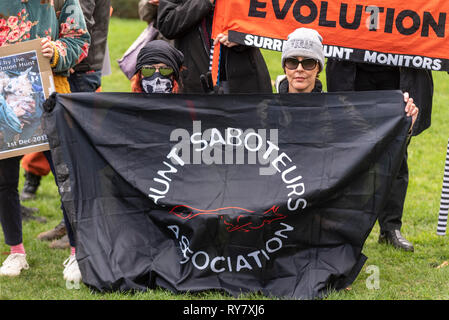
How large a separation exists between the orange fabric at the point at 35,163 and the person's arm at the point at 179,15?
2331 millimetres

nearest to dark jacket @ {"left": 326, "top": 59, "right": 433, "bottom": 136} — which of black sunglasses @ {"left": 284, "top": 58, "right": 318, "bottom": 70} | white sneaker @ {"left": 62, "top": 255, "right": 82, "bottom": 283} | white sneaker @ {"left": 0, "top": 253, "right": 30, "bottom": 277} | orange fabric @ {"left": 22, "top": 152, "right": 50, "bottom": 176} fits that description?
black sunglasses @ {"left": 284, "top": 58, "right": 318, "bottom": 70}

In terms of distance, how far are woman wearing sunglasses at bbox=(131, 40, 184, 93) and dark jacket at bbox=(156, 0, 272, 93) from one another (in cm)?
42

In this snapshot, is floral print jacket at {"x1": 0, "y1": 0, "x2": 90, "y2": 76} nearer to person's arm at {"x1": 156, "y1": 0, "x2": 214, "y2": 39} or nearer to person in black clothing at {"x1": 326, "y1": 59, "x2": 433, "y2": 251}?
person's arm at {"x1": 156, "y1": 0, "x2": 214, "y2": 39}

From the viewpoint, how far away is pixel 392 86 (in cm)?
527

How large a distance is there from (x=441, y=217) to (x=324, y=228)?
48.5 inches

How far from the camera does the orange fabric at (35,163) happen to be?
6.93 m

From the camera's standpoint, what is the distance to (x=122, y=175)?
441 cm

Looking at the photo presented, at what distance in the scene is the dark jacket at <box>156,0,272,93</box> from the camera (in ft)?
17.3

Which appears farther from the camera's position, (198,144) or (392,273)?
(392,273)

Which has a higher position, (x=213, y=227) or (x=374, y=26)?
(x=374, y=26)

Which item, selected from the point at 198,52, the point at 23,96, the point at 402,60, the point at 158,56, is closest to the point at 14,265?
the point at 23,96

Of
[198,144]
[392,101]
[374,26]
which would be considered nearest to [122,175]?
[198,144]
